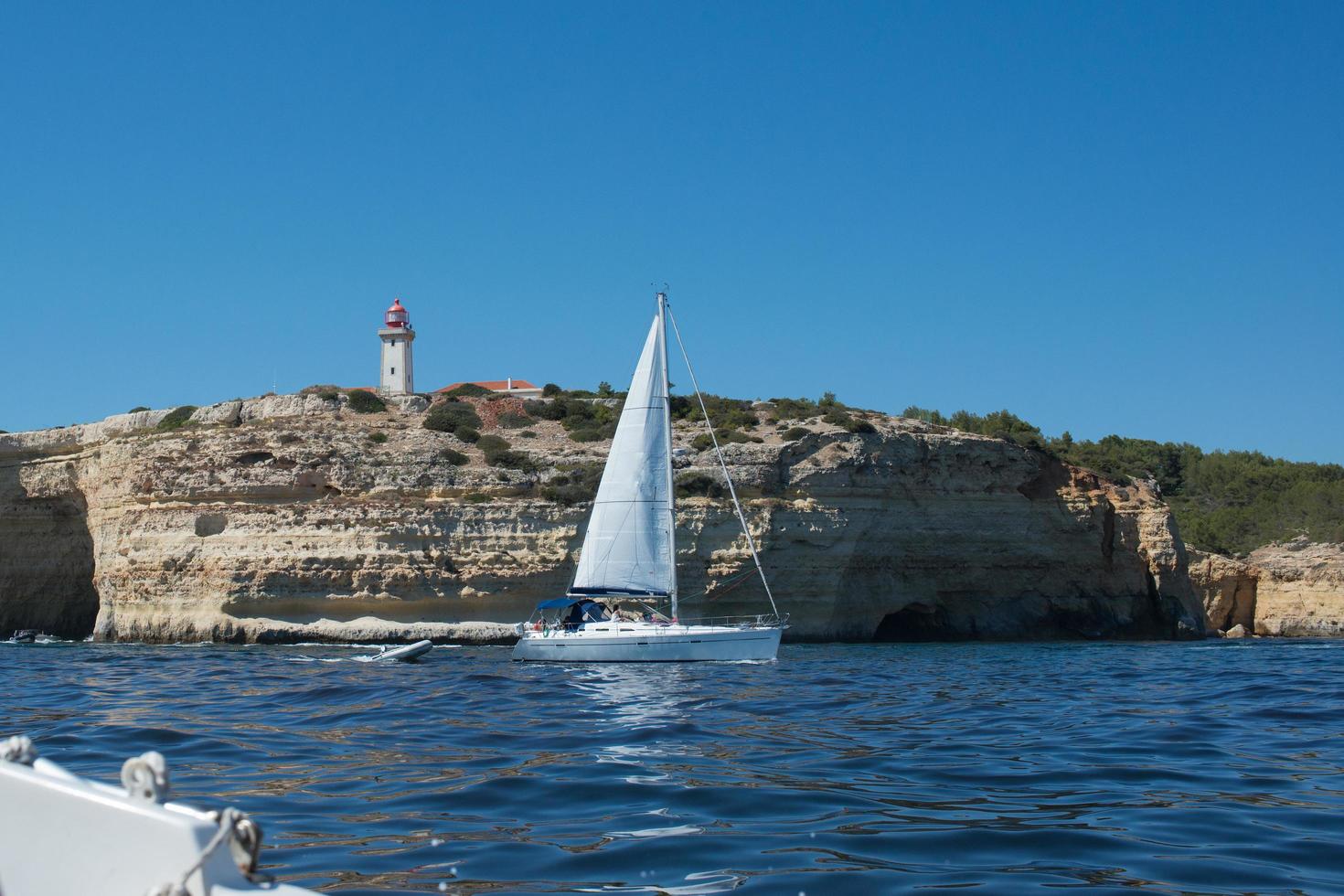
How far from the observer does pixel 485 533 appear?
Result: 3650 cm

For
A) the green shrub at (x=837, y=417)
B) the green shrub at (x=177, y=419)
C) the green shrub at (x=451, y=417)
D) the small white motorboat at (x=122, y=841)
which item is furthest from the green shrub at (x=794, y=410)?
the small white motorboat at (x=122, y=841)

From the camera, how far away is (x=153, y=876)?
11.2ft

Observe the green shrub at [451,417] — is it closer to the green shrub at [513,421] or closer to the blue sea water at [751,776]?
the green shrub at [513,421]

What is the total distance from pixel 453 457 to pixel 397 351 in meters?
25.9

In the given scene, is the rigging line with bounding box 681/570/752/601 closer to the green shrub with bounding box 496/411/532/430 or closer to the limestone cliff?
the green shrub with bounding box 496/411/532/430

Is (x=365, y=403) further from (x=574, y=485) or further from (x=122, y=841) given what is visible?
(x=122, y=841)

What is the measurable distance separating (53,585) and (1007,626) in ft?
117

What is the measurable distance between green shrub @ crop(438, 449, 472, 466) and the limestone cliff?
3073cm

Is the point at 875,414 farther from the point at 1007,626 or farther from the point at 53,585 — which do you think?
the point at 53,585

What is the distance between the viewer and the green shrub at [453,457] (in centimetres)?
3956

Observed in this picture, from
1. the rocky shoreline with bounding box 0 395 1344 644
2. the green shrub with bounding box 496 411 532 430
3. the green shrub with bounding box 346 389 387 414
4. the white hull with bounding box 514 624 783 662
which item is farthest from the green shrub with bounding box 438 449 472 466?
the white hull with bounding box 514 624 783 662

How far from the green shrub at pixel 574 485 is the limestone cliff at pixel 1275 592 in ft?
87.9

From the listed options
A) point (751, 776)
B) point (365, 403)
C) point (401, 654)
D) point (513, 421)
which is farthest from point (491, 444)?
point (751, 776)

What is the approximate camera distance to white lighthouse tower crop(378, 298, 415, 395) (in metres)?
63.7
